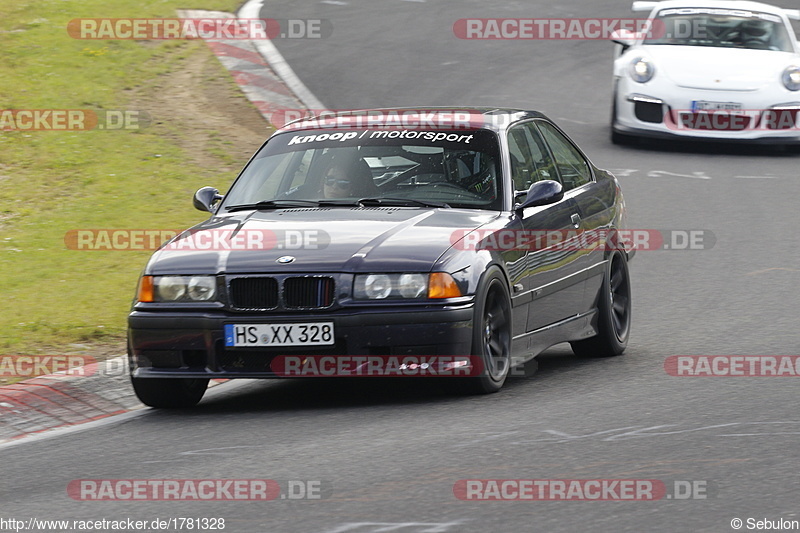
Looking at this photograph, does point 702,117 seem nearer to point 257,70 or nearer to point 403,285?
point 257,70

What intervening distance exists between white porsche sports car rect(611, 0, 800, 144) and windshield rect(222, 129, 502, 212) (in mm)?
8751

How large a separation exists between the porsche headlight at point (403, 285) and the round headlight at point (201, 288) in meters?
0.75

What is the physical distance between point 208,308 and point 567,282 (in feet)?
7.86

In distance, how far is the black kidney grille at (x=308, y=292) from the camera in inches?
296

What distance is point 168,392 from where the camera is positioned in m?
8.04

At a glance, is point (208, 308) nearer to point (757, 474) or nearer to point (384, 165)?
point (384, 165)

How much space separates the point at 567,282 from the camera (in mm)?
9016

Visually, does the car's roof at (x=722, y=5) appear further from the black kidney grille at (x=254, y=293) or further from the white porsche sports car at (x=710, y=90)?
the black kidney grille at (x=254, y=293)

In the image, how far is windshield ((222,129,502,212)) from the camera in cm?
854

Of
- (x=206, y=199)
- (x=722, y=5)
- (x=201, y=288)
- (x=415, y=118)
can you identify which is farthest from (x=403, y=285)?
(x=722, y=5)

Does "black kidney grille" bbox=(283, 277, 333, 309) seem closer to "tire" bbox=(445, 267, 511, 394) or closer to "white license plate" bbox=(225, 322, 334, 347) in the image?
"white license plate" bbox=(225, 322, 334, 347)

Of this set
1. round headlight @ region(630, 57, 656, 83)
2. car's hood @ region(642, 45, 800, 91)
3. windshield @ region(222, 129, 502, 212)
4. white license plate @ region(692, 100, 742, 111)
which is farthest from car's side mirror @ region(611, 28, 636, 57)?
windshield @ region(222, 129, 502, 212)

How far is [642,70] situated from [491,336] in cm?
996

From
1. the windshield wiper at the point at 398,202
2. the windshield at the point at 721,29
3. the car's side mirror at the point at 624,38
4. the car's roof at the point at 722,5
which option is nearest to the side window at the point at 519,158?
the windshield wiper at the point at 398,202
